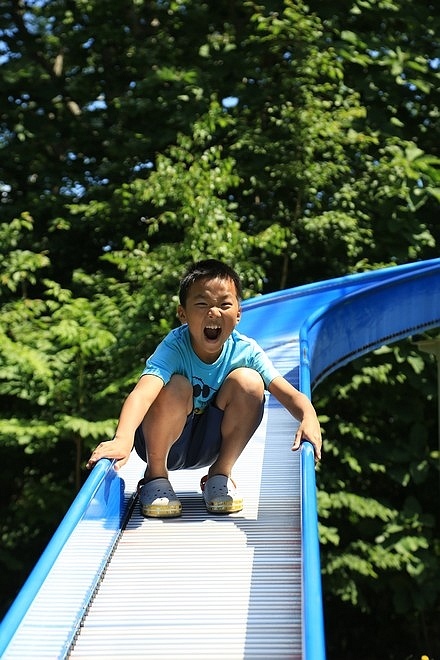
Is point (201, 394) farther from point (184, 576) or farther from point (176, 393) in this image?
point (184, 576)

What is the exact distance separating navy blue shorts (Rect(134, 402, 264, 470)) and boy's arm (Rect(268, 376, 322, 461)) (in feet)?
0.32

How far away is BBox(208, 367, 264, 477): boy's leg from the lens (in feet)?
10.7

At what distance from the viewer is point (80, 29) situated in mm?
9789

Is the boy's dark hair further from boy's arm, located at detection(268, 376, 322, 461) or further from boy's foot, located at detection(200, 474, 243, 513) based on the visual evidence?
boy's foot, located at detection(200, 474, 243, 513)

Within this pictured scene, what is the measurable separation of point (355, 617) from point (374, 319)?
4.41 m

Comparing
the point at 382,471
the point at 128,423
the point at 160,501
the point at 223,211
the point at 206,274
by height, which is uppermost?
the point at 223,211

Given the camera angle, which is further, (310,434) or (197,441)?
(197,441)

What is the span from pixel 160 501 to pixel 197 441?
0.91ft

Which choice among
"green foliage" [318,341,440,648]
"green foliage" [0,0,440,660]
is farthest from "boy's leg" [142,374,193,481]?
"green foliage" [318,341,440,648]

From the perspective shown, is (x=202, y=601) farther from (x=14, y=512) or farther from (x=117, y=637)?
(x=14, y=512)

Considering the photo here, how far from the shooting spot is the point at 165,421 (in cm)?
318

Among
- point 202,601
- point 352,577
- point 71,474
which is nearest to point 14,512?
point 71,474

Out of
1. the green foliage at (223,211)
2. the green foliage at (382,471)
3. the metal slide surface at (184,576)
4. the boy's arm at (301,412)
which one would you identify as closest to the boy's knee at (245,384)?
the boy's arm at (301,412)

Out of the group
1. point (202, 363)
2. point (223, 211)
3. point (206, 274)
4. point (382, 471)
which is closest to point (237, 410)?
point (202, 363)
